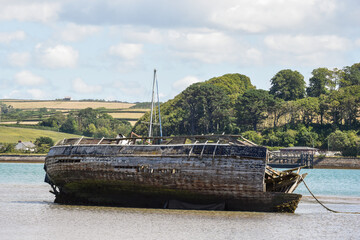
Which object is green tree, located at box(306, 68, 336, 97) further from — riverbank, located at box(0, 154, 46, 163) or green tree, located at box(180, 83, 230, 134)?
riverbank, located at box(0, 154, 46, 163)

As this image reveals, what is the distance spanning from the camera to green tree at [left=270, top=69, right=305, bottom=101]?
148 metres

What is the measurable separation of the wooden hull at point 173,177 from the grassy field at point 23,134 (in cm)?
11464

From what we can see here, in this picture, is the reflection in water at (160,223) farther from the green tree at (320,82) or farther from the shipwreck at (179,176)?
the green tree at (320,82)

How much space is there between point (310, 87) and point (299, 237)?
442ft

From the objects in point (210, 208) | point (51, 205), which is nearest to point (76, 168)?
point (51, 205)

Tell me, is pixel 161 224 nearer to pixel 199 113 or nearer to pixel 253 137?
pixel 253 137

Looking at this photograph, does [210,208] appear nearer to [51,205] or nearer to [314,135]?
[51,205]

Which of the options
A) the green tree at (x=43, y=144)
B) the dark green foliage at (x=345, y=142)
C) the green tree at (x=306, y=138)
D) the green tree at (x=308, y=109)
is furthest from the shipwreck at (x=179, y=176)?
the green tree at (x=43, y=144)

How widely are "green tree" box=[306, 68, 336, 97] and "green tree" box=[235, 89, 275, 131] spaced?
2239 cm

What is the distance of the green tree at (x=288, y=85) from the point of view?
14800cm

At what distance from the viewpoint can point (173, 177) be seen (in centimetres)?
2930

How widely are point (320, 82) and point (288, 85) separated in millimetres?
9384

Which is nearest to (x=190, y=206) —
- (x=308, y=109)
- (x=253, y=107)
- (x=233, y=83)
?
(x=253, y=107)

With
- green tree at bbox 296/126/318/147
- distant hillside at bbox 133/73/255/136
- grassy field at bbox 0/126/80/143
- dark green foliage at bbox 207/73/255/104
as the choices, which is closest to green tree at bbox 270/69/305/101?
dark green foliage at bbox 207/73/255/104
